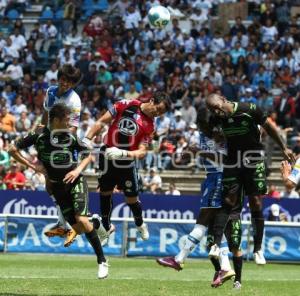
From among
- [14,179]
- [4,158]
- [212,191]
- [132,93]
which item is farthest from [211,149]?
[132,93]

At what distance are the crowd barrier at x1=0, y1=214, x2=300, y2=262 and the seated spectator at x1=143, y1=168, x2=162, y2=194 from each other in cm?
403

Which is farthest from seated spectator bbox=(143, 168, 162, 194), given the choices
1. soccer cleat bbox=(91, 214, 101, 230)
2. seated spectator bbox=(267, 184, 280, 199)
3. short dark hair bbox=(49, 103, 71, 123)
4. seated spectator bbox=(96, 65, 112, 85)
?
short dark hair bbox=(49, 103, 71, 123)

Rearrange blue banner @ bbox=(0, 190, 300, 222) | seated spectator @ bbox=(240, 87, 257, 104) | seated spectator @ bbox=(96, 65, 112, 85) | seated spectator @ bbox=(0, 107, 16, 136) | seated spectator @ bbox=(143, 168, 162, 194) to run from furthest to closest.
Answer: seated spectator @ bbox=(96, 65, 112, 85) < seated spectator @ bbox=(0, 107, 16, 136) < seated spectator @ bbox=(240, 87, 257, 104) < seated spectator @ bbox=(143, 168, 162, 194) < blue banner @ bbox=(0, 190, 300, 222)

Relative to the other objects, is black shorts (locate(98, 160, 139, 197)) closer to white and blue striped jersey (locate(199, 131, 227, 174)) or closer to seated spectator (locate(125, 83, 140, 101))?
white and blue striped jersey (locate(199, 131, 227, 174))

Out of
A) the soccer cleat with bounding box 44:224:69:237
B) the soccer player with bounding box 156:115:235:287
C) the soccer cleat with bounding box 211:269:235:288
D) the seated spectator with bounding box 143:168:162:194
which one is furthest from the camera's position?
the seated spectator with bounding box 143:168:162:194

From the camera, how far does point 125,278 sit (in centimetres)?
1688

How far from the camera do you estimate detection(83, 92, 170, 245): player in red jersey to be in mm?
15633

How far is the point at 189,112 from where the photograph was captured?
96.7ft

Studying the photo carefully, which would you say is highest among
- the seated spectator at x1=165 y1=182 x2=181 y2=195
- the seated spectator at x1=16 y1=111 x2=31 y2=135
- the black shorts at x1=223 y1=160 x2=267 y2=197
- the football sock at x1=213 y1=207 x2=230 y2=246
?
the black shorts at x1=223 y1=160 x2=267 y2=197

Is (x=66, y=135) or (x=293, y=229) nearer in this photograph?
(x=66, y=135)

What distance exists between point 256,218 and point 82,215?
2.73 metres

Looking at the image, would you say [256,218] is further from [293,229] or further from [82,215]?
[293,229]

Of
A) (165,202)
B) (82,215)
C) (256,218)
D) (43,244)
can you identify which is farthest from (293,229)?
(82,215)

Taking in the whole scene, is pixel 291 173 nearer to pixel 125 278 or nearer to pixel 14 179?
pixel 125 278
